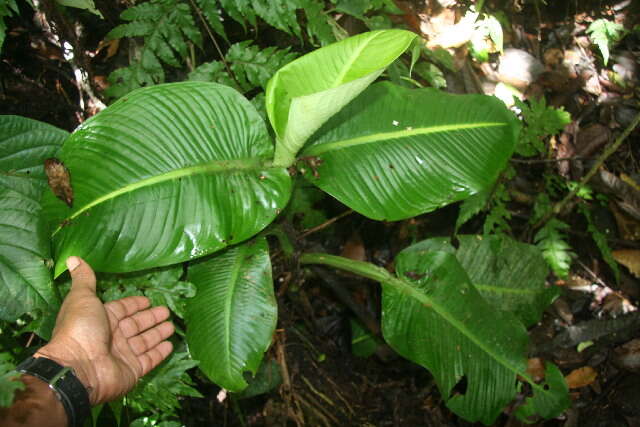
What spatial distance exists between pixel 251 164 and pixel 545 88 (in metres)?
1.93

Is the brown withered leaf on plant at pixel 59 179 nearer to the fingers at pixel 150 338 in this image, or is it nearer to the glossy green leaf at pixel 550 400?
the fingers at pixel 150 338

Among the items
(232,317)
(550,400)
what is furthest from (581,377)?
(232,317)

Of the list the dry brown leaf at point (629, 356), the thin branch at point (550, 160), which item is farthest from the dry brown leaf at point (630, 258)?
the thin branch at point (550, 160)

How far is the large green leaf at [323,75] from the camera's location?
1.14 meters

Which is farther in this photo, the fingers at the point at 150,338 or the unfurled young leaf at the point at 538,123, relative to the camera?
the unfurled young leaf at the point at 538,123

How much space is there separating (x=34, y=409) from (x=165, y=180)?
62cm

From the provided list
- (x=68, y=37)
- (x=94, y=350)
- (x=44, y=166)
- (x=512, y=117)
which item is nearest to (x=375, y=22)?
(x=512, y=117)

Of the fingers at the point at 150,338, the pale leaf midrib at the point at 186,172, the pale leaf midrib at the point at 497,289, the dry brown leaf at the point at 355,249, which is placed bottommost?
the pale leaf midrib at the point at 497,289

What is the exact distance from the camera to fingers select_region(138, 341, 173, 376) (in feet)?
4.66

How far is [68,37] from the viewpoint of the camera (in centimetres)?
166

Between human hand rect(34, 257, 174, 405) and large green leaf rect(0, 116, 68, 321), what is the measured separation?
9 centimetres

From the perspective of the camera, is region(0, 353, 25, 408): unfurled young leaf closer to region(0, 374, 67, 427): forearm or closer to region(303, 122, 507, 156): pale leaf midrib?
region(0, 374, 67, 427): forearm

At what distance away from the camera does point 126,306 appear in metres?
1.41

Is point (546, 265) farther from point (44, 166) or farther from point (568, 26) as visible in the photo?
point (44, 166)
